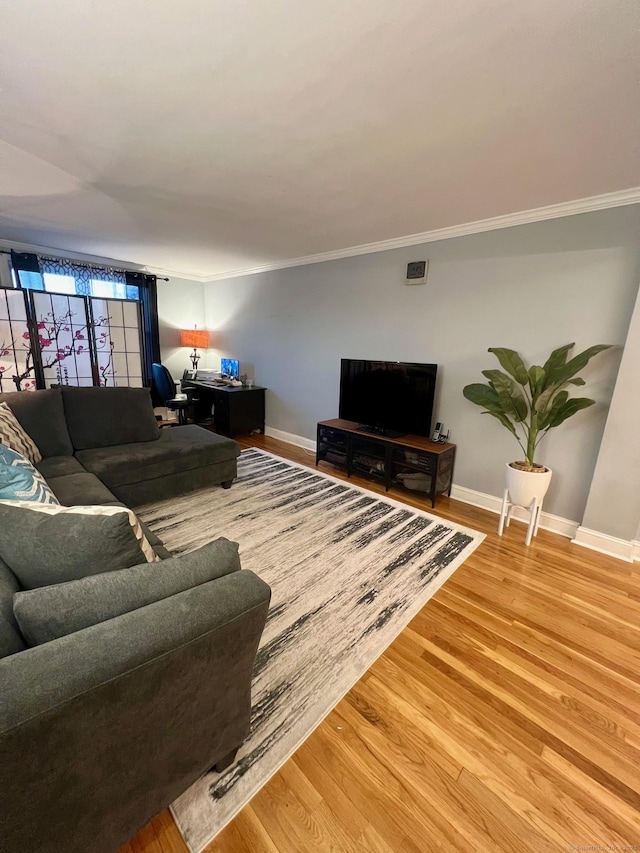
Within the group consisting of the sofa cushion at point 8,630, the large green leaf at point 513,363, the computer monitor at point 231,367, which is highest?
the large green leaf at point 513,363

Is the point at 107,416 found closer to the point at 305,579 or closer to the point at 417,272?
the point at 305,579

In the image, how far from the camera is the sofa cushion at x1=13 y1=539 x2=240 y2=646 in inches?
31.0

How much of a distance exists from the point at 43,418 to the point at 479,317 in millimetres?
3562

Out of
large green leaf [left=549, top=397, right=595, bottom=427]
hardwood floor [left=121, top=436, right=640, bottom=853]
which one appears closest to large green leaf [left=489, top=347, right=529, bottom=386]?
large green leaf [left=549, top=397, right=595, bottom=427]

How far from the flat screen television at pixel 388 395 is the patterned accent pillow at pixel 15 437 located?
8.66 feet

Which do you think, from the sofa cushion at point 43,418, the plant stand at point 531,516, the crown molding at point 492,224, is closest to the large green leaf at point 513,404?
the plant stand at point 531,516

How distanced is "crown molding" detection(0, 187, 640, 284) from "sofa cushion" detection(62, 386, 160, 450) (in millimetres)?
2470

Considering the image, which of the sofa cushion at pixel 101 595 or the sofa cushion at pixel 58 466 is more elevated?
the sofa cushion at pixel 101 595

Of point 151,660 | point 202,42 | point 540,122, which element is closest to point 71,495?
point 151,660

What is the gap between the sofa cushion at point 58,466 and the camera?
2297 mm

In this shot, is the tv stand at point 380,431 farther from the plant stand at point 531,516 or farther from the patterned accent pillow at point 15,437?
the patterned accent pillow at point 15,437

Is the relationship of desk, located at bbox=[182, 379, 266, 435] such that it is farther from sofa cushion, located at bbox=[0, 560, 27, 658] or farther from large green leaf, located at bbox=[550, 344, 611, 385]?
sofa cushion, located at bbox=[0, 560, 27, 658]

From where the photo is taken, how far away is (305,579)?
80.0 inches

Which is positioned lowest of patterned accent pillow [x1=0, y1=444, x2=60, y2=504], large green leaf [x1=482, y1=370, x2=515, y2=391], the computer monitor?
patterned accent pillow [x1=0, y1=444, x2=60, y2=504]
